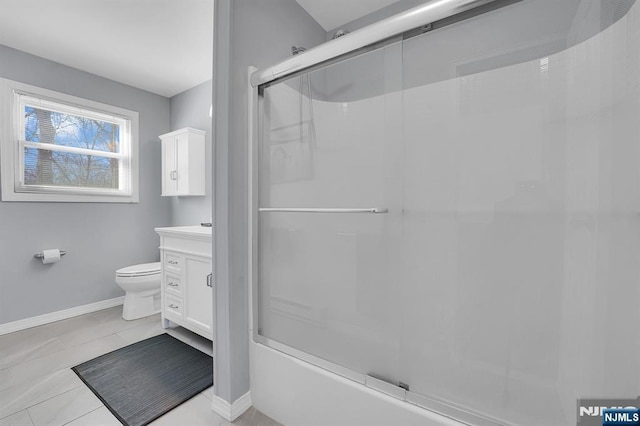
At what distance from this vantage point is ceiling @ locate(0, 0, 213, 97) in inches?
76.4

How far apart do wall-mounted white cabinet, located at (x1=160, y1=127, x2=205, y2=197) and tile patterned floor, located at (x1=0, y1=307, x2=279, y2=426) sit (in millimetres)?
1328

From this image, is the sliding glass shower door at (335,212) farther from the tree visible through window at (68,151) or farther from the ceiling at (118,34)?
the tree visible through window at (68,151)

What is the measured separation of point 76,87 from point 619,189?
397 cm

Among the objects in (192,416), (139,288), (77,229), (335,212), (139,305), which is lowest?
(192,416)

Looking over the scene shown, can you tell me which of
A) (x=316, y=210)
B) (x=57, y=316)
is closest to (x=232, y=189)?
(x=316, y=210)

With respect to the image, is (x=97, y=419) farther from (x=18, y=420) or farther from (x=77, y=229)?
(x=77, y=229)

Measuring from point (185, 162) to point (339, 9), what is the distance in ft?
6.69

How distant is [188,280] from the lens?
7.07 ft

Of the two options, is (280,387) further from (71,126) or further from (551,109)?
(71,126)

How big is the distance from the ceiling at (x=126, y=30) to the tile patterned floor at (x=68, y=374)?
2437 mm

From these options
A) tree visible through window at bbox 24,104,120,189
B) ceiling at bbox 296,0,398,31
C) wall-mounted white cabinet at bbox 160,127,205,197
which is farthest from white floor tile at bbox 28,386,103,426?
ceiling at bbox 296,0,398,31

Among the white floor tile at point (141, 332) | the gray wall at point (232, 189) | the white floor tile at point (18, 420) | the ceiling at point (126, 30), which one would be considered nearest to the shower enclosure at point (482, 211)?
the gray wall at point (232, 189)

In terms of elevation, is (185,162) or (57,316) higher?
(185,162)

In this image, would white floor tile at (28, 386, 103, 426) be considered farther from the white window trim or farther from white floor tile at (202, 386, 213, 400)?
the white window trim
